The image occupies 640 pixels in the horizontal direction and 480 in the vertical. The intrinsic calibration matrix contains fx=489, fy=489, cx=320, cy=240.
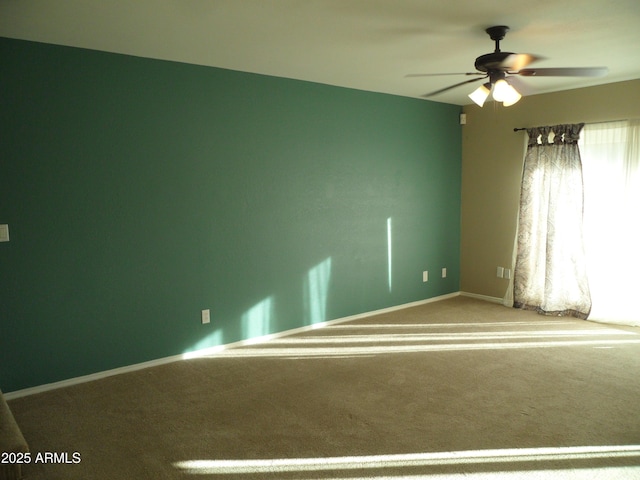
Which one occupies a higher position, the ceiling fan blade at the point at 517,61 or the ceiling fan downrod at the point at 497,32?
the ceiling fan downrod at the point at 497,32

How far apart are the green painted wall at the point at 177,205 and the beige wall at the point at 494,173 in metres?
0.92

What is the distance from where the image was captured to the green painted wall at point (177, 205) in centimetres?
345

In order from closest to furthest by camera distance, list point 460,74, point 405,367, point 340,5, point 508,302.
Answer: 1. point 340,5
2. point 405,367
3. point 460,74
4. point 508,302

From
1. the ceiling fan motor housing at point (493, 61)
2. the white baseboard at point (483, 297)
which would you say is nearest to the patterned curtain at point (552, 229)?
the white baseboard at point (483, 297)

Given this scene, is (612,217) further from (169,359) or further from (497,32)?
(169,359)

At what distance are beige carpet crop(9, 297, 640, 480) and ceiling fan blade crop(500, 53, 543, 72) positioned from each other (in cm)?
224

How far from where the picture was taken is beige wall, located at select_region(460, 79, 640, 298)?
5461 mm

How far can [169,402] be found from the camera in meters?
A: 3.38

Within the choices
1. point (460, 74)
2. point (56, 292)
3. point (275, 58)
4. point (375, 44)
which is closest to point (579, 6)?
point (375, 44)

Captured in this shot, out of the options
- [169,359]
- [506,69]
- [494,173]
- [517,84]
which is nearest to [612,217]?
[494,173]

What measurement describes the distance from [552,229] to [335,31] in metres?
3.54

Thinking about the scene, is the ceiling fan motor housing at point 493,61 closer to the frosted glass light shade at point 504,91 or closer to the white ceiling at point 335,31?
the frosted glass light shade at point 504,91

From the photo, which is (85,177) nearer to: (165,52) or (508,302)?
(165,52)

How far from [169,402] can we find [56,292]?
1.17 metres
